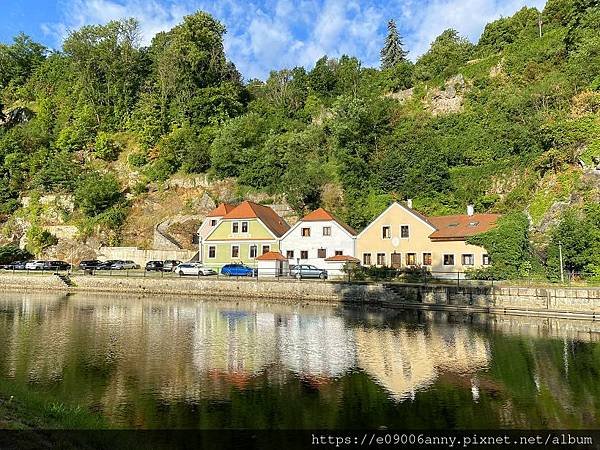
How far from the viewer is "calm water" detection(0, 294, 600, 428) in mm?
14812

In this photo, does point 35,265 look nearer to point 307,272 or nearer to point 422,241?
point 307,272

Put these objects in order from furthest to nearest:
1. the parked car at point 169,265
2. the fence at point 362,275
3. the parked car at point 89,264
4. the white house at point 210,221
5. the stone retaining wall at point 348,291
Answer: the white house at point 210,221, the parked car at point 89,264, the parked car at point 169,265, the fence at point 362,275, the stone retaining wall at point 348,291

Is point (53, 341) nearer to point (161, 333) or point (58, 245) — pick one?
point (161, 333)

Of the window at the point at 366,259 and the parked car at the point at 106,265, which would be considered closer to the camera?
the window at the point at 366,259

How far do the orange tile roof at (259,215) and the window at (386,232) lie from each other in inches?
447

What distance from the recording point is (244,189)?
66.0 metres

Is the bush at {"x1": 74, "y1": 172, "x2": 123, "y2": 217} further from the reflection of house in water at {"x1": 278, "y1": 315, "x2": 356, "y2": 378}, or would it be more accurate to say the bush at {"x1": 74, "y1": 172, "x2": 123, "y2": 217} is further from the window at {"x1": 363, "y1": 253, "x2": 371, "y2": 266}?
the reflection of house in water at {"x1": 278, "y1": 315, "x2": 356, "y2": 378}

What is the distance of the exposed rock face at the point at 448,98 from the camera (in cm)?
6431

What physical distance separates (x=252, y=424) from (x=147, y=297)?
33.6 meters

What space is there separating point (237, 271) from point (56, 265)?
863 inches

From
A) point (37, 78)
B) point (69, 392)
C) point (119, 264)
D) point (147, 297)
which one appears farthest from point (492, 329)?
point (37, 78)

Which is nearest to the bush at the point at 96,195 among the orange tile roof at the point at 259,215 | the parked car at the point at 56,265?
the parked car at the point at 56,265

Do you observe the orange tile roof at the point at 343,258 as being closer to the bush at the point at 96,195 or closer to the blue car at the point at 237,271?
the blue car at the point at 237,271

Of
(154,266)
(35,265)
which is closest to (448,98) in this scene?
(154,266)
